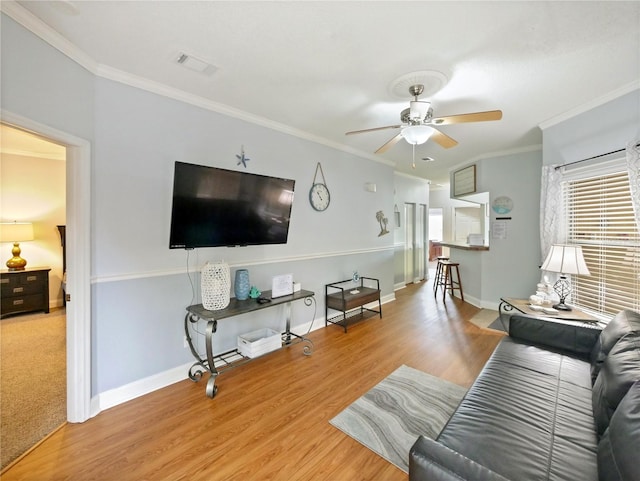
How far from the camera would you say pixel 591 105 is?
106 inches

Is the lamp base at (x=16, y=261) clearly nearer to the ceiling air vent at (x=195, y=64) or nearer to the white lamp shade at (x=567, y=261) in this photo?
the ceiling air vent at (x=195, y=64)

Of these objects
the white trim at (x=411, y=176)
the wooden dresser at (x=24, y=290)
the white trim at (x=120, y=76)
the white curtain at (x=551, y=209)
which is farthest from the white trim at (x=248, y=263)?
the wooden dresser at (x=24, y=290)

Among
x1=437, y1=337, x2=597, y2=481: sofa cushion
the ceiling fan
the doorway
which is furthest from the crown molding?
the doorway

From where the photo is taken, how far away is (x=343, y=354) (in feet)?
10.2

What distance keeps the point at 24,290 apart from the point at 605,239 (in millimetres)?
7547

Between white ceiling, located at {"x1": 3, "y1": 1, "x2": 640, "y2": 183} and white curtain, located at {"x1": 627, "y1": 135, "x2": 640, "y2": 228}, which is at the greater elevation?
white ceiling, located at {"x1": 3, "y1": 1, "x2": 640, "y2": 183}

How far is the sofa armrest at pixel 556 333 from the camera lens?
83.4 inches

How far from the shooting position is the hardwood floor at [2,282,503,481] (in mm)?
1621

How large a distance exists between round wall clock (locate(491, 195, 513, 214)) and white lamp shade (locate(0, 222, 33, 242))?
749cm

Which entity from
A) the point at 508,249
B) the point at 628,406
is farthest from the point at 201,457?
the point at 508,249

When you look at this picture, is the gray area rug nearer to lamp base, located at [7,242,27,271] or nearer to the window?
the window

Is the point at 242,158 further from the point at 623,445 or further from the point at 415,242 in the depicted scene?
the point at 415,242

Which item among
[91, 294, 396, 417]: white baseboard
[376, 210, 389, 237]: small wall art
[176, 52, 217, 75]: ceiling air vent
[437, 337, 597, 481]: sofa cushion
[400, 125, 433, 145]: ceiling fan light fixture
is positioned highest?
[176, 52, 217, 75]: ceiling air vent

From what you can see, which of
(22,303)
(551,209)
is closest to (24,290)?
(22,303)
